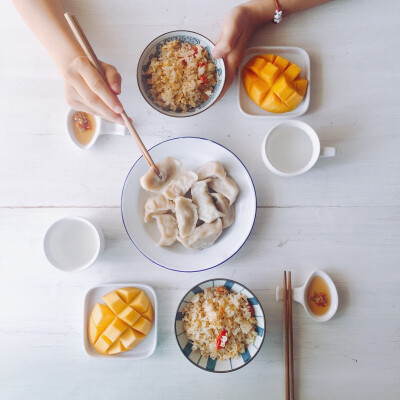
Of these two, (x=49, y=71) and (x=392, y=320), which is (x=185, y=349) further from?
(x=49, y=71)

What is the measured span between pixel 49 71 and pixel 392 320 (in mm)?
1563

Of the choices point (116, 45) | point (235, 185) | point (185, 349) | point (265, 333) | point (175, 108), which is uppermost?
point (116, 45)

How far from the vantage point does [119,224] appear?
154 cm

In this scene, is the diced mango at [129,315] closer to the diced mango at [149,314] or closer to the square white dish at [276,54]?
the diced mango at [149,314]

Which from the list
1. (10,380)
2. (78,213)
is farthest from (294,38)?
(10,380)

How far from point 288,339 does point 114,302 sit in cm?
62

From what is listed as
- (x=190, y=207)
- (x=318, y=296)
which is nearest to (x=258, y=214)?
(x=190, y=207)

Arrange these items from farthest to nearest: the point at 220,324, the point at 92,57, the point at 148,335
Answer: the point at 148,335, the point at 220,324, the point at 92,57

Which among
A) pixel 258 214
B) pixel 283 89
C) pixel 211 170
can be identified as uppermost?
pixel 283 89

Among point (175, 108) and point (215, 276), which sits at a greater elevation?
point (175, 108)

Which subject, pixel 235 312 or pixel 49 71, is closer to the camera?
pixel 235 312

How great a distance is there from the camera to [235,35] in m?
1.44

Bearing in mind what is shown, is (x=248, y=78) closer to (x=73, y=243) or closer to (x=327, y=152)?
(x=327, y=152)

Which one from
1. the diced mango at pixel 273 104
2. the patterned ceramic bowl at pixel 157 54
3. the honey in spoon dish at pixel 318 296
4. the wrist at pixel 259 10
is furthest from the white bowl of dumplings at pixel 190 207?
the wrist at pixel 259 10
